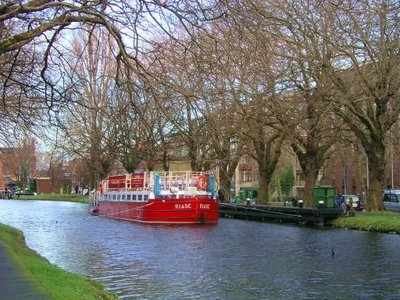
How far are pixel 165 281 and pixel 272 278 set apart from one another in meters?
3.27

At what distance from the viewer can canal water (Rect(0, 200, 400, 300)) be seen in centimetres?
1847

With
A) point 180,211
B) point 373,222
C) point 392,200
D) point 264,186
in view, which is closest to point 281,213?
point 180,211

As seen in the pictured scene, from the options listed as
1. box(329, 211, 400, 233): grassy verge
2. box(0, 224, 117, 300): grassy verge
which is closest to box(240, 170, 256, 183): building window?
box(329, 211, 400, 233): grassy verge

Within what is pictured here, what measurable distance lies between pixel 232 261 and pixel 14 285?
12.9 metres

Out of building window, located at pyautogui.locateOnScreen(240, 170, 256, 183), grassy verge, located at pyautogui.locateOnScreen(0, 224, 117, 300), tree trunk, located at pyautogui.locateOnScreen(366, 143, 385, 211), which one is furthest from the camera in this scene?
building window, located at pyautogui.locateOnScreen(240, 170, 256, 183)

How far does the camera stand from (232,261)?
24922 millimetres

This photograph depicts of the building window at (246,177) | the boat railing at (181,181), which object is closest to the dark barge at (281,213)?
the boat railing at (181,181)

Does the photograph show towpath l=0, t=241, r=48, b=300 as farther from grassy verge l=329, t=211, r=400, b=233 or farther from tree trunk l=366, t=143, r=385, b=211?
tree trunk l=366, t=143, r=385, b=211

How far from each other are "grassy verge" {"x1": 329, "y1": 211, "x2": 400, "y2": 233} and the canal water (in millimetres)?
863

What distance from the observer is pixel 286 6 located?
102ft

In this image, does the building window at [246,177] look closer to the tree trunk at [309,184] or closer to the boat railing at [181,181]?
the boat railing at [181,181]

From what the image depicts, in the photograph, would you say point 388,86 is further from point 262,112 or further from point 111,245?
point 111,245

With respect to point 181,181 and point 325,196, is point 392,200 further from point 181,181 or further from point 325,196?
point 181,181

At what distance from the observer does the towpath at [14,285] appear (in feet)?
38.6
